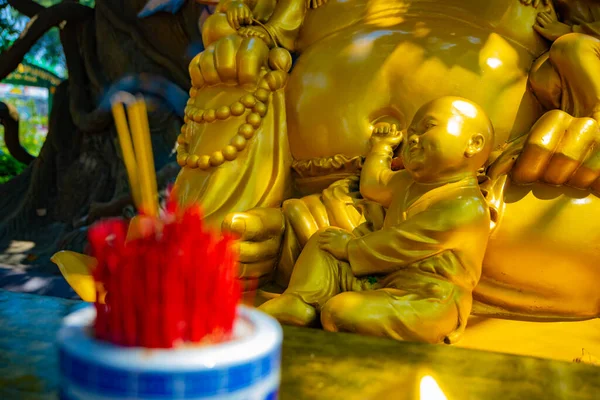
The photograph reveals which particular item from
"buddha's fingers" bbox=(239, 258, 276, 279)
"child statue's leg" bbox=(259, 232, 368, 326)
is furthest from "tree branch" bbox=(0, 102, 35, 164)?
"child statue's leg" bbox=(259, 232, 368, 326)

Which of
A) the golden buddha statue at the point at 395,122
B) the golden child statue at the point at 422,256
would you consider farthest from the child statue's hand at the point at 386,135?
the golden child statue at the point at 422,256

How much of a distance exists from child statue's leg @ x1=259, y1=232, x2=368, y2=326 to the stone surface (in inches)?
13.4

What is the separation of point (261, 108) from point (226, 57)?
0.15 m

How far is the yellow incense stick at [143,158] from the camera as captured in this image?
341mm

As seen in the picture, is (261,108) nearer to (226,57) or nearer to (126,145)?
(226,57)

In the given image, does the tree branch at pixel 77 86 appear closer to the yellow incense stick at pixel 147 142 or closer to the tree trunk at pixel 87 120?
the tree trunk at pixel 87 120

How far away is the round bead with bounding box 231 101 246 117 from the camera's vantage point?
1.42 meters

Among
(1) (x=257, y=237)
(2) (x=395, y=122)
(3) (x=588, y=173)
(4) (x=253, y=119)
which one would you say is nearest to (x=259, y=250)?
(1) (x=257, y=237)

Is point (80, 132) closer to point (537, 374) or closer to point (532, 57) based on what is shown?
point (532, 57)

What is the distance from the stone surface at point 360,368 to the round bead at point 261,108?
83 centimetres

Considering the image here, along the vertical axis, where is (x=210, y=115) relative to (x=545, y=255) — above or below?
above

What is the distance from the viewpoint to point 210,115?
1435mm

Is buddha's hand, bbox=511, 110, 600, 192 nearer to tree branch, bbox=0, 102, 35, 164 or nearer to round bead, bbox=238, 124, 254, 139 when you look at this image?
round bead, bbox=238, 124, 254, 139

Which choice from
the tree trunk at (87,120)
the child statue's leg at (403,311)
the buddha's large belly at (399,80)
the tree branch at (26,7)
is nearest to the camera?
the child statue's leg at (403,311)
